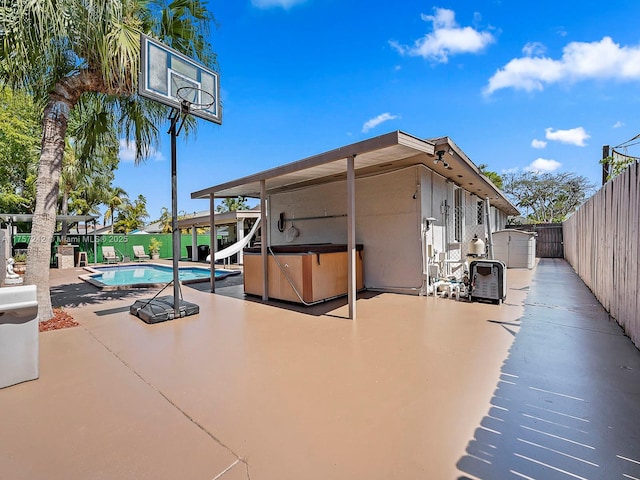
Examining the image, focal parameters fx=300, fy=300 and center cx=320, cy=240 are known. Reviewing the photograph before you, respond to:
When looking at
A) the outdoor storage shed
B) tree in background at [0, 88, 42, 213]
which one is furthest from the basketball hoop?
tree in background at [0, 88, 42, 213]

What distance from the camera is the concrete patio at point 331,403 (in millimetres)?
1780

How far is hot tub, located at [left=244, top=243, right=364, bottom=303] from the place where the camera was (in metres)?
5.96

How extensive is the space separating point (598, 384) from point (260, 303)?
529cm

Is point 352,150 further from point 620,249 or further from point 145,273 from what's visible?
point 145,273

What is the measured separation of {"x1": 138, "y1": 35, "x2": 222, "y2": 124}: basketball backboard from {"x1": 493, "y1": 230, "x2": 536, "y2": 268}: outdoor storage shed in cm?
1165

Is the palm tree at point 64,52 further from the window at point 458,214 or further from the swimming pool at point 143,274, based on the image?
the window at point 458,214

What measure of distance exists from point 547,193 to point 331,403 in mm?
37005

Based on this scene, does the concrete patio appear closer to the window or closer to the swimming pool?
the window

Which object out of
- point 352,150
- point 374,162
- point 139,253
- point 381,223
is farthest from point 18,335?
point 139,253

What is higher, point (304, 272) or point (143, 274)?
point (304, 272)

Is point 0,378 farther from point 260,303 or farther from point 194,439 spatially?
point 260,303

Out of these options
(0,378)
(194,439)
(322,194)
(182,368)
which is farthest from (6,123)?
(194,439)

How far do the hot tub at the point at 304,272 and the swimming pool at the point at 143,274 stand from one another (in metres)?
4.13

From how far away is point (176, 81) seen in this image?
16.6ft
